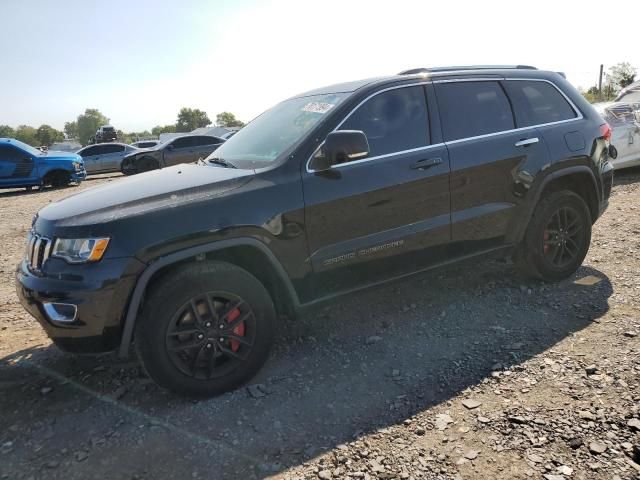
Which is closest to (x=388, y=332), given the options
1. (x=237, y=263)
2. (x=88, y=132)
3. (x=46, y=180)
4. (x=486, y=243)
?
(x=486, y=243)

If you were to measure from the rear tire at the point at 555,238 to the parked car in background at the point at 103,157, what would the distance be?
2056 cm

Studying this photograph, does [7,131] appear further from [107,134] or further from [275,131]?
[275,131]

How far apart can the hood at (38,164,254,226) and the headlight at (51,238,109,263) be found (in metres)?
0.10

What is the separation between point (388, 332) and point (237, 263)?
1340mm

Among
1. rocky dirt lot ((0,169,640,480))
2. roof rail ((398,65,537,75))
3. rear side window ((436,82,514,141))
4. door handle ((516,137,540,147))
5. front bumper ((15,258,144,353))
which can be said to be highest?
roof rail ((398,65,537,75))

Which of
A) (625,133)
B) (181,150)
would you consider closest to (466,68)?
(625,133)

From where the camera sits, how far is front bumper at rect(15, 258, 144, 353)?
264 centimetres

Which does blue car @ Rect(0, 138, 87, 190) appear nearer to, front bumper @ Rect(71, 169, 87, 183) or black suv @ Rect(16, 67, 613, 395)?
front bumper @ Rect(71, 169, 87, 183)

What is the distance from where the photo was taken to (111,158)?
21.6 metres

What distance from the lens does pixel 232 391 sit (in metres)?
3.04

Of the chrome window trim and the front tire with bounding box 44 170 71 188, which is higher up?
the chrome window trim

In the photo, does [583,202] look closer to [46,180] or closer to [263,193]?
[263,193]

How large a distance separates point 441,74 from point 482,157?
726 mm

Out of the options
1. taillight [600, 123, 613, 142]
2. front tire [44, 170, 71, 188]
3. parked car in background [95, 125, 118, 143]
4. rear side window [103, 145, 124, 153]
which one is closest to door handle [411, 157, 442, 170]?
taillight [600, 123, 613, 142]
